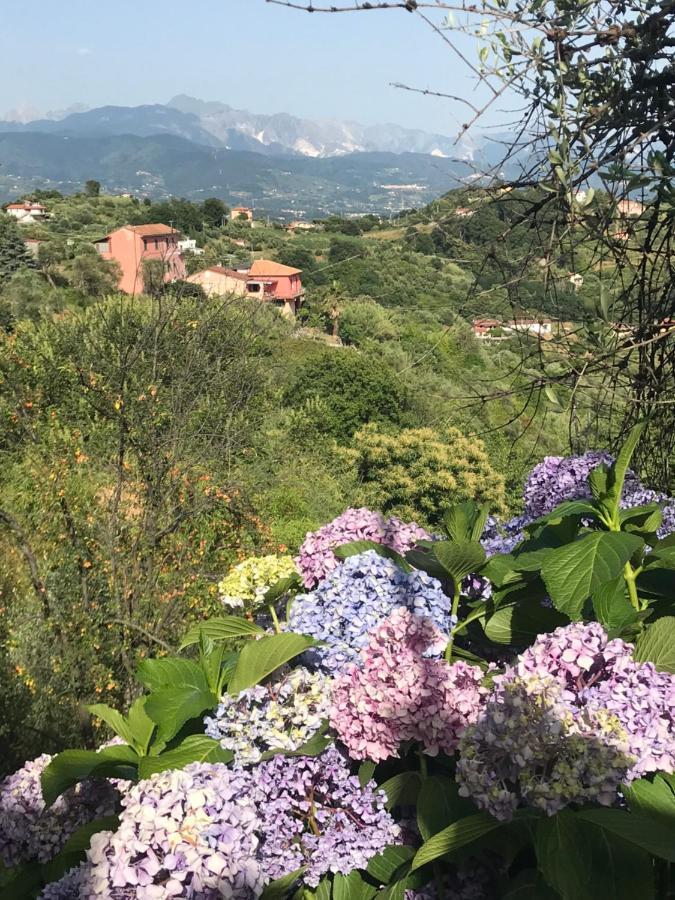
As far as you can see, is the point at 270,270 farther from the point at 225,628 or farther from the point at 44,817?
the point at 44,817

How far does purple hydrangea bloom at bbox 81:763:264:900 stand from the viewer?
87 centimetres

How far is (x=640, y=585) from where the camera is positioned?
1268 millimetres

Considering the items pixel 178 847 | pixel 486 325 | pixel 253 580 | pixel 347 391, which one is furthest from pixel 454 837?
pixel 347 391

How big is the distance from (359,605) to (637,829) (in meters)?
0.59

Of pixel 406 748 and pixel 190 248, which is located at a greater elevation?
pixel 406 748

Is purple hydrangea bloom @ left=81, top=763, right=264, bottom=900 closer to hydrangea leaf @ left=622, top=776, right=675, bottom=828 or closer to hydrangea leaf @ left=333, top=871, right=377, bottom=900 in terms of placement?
hydrangea leaf @ left=333, top=871, right=377, bottom=900

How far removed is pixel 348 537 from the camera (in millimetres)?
1597

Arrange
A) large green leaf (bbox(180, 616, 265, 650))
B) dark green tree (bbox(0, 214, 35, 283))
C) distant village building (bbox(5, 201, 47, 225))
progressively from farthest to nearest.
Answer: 1. distant village building (bbox(5, 201, 47, 225))
2. dark green tree (bbox(0, 214, 35, 283))
3. large green leaf (bbox(180, 616, 265, 650))

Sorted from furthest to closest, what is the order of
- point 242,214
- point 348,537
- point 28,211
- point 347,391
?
point 242,214
point 28,211
point 347,391
point 348,537

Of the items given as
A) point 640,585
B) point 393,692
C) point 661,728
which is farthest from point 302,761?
point 640,585

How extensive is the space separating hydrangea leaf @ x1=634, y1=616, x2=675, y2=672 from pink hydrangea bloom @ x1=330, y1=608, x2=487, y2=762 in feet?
0.83

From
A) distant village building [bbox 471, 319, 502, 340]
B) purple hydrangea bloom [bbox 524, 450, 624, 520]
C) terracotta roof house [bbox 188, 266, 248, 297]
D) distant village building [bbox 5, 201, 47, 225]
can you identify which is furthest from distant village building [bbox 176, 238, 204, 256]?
distant village building [bbox 5, 201, 47, 225]

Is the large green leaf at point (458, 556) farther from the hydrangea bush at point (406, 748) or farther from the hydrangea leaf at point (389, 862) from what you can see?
the hydrangea leaf at point (389, 862)

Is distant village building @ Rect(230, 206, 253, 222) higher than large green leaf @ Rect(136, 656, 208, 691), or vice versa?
distant village building @ Rect(230, 206, 253, 222)
